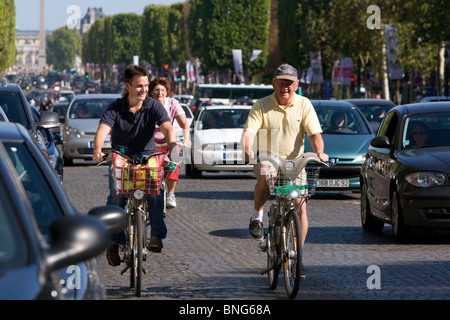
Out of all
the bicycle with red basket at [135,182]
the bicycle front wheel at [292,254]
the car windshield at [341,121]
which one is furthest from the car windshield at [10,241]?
the car windshield at [341,121]

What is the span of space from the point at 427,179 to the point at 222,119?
Answer: 12764 millimetres

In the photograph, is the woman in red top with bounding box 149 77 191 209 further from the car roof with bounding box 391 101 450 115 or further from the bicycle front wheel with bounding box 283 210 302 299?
the bicycle front wheel with bounding box 283 210 302 299

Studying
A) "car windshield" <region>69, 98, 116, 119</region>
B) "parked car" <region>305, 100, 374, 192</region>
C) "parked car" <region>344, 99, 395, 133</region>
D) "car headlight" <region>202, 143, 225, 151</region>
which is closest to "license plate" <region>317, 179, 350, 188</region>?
"parked car" <region>305, 100, 374, 192</region>

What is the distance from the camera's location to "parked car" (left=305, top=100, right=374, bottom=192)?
17.4m

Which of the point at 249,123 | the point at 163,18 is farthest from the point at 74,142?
the point at 163,18

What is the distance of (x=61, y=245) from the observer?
3.81 meters

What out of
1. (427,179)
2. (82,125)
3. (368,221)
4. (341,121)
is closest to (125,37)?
(82,125)

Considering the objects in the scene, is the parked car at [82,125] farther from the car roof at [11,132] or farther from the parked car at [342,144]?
the car roof at [11,132]

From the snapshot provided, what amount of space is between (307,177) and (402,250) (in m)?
3.10

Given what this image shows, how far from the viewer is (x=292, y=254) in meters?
8.05

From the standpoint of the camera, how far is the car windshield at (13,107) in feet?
47.6

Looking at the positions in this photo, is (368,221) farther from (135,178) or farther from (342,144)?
(342,144)

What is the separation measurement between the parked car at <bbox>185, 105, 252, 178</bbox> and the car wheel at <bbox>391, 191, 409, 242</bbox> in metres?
10.6
